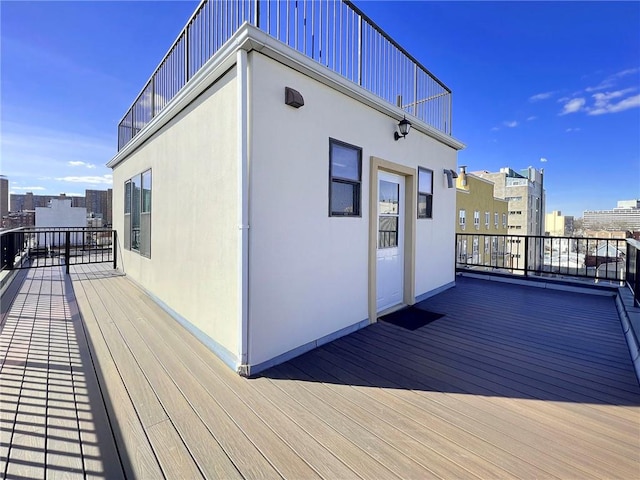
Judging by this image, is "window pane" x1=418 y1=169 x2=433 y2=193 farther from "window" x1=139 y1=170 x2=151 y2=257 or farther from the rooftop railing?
"window" x1=139 y1=170 x2=151 y2=257

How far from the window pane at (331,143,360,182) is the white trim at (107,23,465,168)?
0.64 m

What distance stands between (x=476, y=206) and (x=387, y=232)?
72.0ft

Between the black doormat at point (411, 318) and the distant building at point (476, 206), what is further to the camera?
the distant building at point (476, 206)

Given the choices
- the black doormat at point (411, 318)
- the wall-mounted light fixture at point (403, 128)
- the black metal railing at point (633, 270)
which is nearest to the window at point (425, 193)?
the wall-mounted light fixture at point (403, 128)

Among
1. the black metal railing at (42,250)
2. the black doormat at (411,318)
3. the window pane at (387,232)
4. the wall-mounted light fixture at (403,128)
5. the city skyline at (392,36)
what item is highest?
the city skyline at (392,36)

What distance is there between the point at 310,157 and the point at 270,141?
20.1 inches

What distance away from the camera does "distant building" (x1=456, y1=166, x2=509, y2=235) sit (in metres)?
20.3

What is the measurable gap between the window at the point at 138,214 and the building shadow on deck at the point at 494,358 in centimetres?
402

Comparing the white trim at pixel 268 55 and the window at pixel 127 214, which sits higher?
the white trim at pixel 268 55

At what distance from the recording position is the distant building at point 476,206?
20297 mm

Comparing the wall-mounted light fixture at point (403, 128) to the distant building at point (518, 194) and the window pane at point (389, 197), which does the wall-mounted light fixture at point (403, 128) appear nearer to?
the window pane at point (389, 197)

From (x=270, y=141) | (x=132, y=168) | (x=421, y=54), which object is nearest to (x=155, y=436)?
(x=270, y=141)

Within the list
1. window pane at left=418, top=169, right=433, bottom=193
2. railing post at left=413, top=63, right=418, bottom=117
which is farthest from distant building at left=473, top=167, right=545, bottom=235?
window pane at left=418, top=169, right=433, bottom=193

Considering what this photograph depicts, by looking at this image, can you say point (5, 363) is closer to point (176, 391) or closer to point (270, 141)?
point (176, 391)
